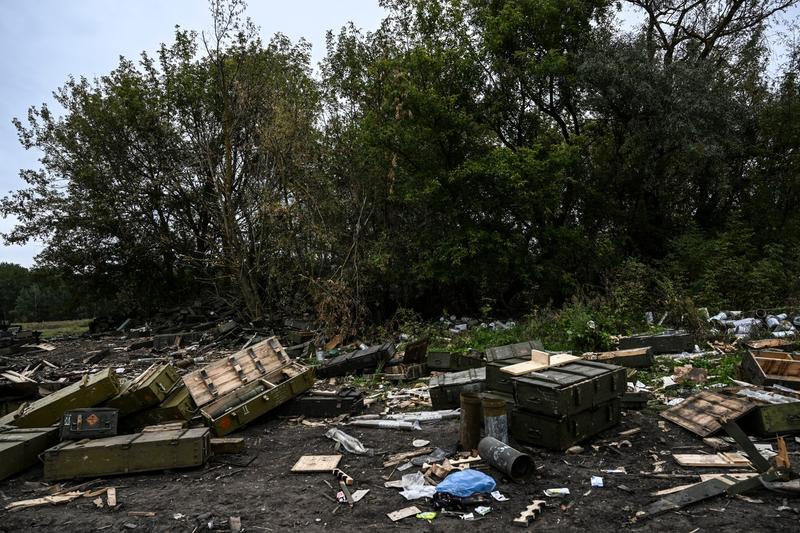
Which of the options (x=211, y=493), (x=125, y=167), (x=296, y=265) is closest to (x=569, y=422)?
(x=211, y=493)

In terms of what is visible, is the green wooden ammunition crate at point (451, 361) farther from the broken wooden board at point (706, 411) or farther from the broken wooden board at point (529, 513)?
the broken wooden board at point (529, 513)

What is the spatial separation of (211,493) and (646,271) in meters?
14.1

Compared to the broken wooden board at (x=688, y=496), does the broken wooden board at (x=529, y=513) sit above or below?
below

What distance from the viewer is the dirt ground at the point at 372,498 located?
4562 millimetres

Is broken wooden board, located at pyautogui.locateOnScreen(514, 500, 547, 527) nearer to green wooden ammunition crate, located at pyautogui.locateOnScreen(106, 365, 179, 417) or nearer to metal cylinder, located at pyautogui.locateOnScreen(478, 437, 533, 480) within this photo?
metal cylinder, located at pyautogui.locateOnScreen(478, 437, 533, 480)

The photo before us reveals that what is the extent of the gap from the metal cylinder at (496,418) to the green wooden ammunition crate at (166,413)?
4.24 metres

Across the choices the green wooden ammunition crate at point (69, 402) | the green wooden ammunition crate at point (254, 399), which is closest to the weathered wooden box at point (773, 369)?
the green wooden ammunition crate at point (254, 399)

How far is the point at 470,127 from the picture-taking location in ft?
59.6

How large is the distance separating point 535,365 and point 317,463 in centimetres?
302

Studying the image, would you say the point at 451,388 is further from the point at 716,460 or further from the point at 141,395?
the point at 141,395

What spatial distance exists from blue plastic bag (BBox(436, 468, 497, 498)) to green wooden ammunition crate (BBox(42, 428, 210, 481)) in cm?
305

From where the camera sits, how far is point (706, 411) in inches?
262

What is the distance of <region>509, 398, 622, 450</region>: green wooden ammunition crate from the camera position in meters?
6.07

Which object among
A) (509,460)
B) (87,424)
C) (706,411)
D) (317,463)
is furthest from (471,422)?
(87,424)
